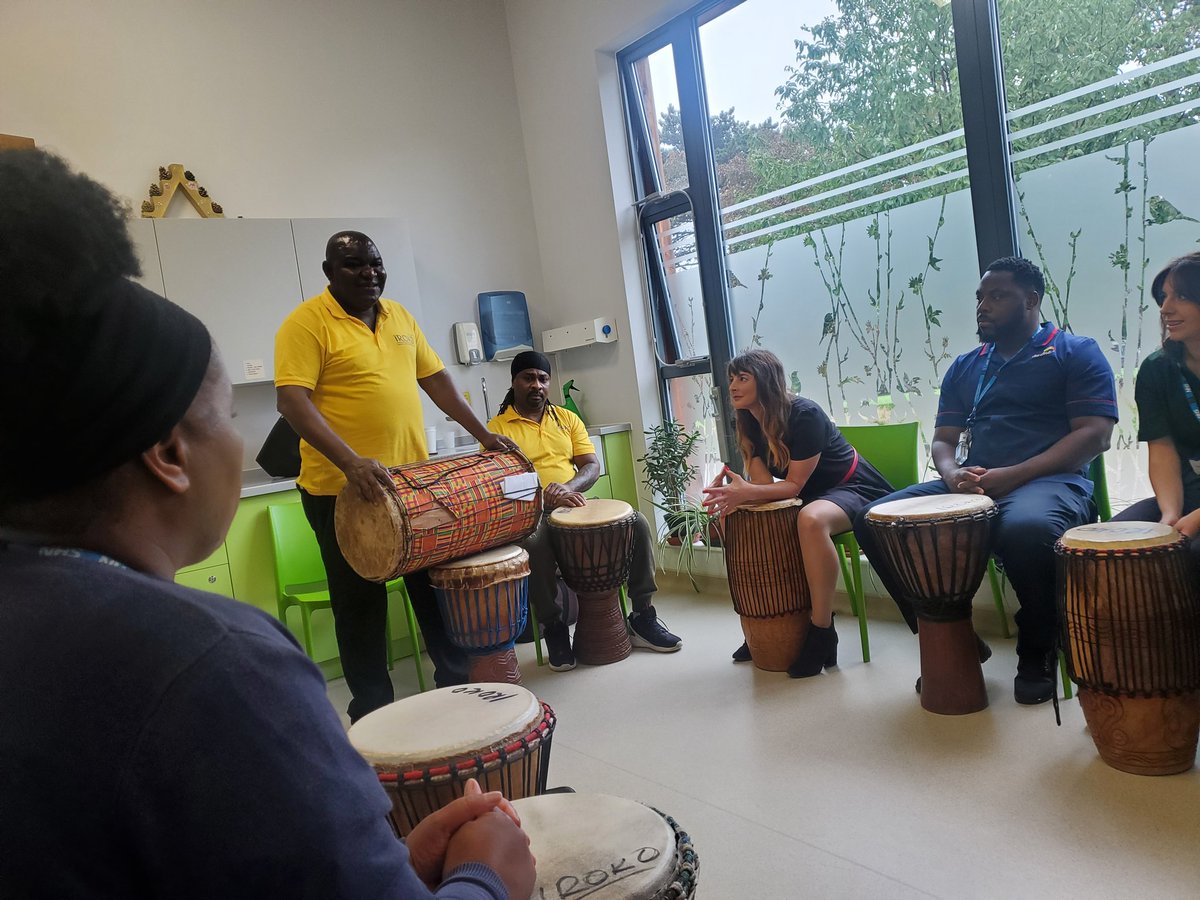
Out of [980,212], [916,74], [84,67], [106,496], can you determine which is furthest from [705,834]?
[84,67]

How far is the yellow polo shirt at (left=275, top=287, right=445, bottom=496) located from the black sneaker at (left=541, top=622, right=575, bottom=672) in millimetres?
984

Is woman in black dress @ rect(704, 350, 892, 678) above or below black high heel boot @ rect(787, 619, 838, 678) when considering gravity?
above

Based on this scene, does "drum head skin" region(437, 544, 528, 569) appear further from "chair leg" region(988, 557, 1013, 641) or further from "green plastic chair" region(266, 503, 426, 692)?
"chair leg" region(988, 557, 1013, 641)

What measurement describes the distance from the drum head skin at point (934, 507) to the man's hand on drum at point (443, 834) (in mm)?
1787

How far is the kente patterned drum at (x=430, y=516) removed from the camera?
2.51 meters

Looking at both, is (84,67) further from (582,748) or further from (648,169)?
(582,748)

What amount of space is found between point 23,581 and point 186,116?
4005 mm

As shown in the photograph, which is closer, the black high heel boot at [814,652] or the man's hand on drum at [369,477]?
the man's hand on drum at [369,477]

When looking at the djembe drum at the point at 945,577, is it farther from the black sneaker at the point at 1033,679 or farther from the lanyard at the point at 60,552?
the lanyard at the point at 60,552

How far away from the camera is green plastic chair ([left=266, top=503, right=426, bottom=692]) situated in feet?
11.0

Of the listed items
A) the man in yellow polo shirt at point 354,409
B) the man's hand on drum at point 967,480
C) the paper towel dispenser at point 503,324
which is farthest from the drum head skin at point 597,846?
the paper towel dispenser at point 503,324

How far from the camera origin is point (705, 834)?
195 cm

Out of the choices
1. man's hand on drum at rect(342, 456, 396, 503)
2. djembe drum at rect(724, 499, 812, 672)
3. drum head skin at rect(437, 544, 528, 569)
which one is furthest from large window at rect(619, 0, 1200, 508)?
man's hand on drum at rect(342, 456, 396, 503)

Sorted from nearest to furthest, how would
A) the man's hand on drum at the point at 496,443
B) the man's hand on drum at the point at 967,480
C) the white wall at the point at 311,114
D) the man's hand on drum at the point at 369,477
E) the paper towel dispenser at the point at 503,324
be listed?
1. the man's hand on drum at the point at 369,477
2. the man's hand on drum at the point at 967,480
3. the man's hand on drum at the point at 496,443
4. the white wall at the point at 311,114
5. the paper towel dispenser at the point at 503,324
